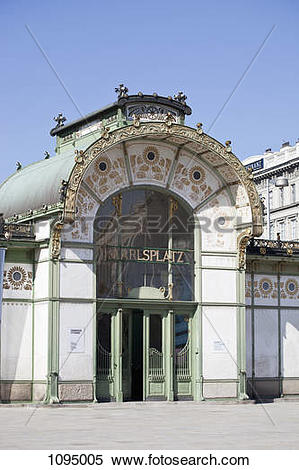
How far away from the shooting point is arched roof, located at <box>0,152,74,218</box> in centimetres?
3028

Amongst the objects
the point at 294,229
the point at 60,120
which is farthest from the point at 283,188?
the point at 60,120

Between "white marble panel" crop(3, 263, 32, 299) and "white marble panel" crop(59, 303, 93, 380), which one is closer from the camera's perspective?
"white marble panel" crop(59, 303, 93, 380)

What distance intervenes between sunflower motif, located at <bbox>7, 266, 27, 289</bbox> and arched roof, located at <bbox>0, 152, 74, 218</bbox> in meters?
2.48

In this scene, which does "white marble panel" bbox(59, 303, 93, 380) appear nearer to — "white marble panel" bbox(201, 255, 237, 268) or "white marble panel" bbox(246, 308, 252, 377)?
"white marble panel" bbox(201, 255, 237, 268)

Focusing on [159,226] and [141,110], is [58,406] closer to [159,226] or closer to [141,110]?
[159,226]

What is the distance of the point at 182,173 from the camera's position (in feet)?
101

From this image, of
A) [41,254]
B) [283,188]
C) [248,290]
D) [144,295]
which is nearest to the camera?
[41,254]

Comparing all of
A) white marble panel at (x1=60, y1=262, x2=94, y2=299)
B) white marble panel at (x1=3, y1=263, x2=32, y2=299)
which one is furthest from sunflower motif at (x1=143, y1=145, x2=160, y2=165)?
white marble panel at (x1=3, y1=263, x2=32, y2=299)

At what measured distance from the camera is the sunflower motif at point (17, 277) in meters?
29.0

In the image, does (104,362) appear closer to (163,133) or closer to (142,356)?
(142,356)

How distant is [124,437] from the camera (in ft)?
58.5

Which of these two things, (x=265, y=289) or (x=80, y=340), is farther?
(x=265, y=289)

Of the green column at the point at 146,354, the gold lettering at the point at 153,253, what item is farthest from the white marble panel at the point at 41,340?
the gold lettering at the point at 153,253

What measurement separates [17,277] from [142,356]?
16.0 feet
